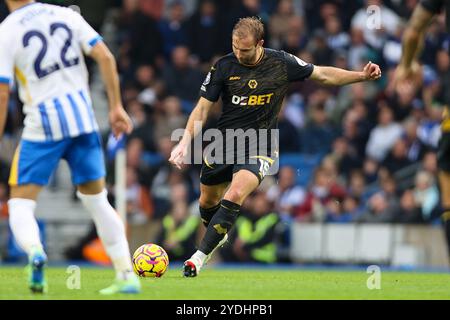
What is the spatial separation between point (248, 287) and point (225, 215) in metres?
1.16

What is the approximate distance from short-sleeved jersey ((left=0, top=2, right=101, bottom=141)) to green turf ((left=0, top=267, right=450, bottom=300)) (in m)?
1.30

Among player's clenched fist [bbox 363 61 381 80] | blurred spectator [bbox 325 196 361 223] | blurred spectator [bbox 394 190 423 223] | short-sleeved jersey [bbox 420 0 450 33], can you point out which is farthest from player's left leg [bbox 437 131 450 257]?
blurred spectator [bbox 325 196 361 223]

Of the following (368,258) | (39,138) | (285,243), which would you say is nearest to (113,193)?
(285,243)

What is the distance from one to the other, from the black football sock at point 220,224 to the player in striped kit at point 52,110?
8.13 feet

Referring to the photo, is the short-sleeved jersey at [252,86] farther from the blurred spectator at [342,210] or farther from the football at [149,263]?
the blurred spectator at [342,210]

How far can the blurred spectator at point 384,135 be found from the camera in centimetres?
1798

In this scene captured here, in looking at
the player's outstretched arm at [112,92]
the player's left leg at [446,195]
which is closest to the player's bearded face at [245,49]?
the player's outstretched arm at [112,92]

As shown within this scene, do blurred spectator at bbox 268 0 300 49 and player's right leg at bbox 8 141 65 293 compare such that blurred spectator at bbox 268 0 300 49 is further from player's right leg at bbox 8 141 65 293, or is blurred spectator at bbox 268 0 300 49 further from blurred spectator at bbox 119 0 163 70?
player's right leg at bbox 8 141 65 293

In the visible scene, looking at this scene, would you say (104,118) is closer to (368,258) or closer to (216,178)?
(368,258)

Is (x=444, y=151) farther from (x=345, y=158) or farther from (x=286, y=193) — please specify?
(x=345, y=158)

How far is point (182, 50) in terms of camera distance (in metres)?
19.1

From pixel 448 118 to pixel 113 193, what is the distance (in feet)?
33.4

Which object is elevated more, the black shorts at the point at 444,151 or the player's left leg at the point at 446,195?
the black shorts at the point at 444,151

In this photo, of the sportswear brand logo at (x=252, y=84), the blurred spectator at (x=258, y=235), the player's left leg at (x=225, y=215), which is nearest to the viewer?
the player's left leg at (x=225, y=215)
